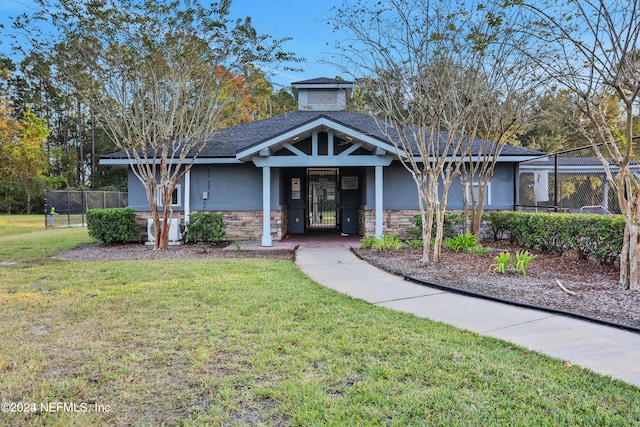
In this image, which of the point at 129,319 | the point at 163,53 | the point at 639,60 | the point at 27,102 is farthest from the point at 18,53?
the point at 27,102

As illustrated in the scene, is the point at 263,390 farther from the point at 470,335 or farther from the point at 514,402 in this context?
the point at 470,335

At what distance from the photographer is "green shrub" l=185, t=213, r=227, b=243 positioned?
10.4 metres

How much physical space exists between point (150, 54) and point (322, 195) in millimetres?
7705

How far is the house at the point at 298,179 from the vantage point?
10.3 m

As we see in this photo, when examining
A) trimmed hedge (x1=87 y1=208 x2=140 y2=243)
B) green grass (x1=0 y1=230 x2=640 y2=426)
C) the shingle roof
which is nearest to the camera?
green grass (x1=0 y1=230 x2=640 y2=426)

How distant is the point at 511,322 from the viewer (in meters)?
3.84

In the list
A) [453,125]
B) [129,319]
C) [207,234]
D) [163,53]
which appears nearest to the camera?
[129,319]

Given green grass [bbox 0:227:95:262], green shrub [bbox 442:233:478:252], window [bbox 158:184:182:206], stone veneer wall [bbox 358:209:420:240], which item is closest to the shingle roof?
window [bbox 158:184:182:206]

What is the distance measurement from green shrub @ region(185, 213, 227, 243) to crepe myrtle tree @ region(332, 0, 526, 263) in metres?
5.45

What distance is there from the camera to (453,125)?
7012 millimetres

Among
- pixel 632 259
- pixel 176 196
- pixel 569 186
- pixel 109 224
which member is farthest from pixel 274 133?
pixel 569 186

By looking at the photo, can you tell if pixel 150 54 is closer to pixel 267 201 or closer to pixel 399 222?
pixel 267 201

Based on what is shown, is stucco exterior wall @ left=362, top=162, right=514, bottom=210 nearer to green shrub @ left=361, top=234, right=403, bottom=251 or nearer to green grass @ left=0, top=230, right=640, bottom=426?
green shrub @ left=361, top=234, right=403, bottom=251

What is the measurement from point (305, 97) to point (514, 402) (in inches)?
613
